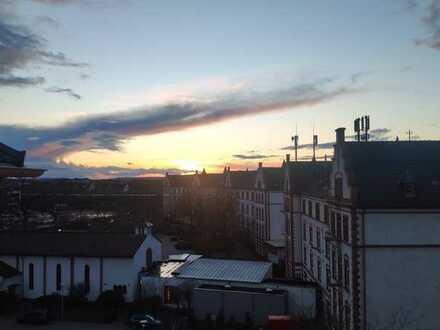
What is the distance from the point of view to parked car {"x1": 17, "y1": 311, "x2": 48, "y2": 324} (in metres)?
27.0

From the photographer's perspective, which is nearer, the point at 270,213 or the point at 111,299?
the point at 111,299

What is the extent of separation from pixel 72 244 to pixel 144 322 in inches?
427

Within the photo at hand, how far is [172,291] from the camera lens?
100ft

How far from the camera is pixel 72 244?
33.8m

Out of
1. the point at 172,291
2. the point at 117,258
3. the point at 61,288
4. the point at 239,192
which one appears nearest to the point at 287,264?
the point at 172,291

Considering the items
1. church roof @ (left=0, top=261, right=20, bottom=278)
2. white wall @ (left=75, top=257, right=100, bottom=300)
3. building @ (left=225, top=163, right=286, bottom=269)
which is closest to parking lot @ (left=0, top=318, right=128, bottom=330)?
white wall @ (left=75, top=257, right=100, bottom=300)

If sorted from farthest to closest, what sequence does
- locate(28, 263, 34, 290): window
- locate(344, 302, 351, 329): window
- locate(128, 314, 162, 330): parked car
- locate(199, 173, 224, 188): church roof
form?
locate(199, 173, 224, 188): church roof
locate(28, 263, 34, 290): window
locate(128, 314, 162, 330): parked car
locate(344, 302, 351, 329): window

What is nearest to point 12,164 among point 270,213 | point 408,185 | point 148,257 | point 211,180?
point 408,185

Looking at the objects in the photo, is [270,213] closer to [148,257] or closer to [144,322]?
[148,257]

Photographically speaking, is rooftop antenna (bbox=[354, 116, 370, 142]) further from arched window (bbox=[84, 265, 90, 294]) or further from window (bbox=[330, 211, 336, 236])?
arched window (bbox=[84, 265, 90, 294])

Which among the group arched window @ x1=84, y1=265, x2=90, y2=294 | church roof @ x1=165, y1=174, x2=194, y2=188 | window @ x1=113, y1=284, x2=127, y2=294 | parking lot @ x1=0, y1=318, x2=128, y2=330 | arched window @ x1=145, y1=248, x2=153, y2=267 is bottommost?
parking lot @ x1=0, y1=318, x2=128, y2=330

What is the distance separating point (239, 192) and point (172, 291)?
34.7m

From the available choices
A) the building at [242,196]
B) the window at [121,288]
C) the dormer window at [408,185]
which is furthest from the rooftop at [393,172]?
the building at [242,196]

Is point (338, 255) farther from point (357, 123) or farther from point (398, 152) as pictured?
point (357, 123)
